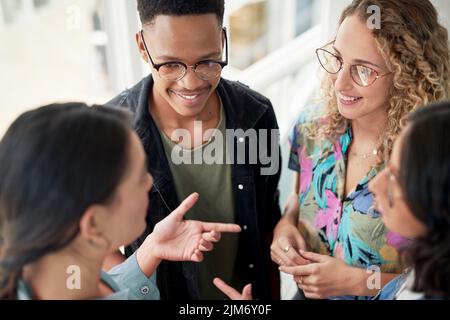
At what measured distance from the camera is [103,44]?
87 centimetres

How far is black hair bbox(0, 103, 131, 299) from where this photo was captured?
2.02 feet

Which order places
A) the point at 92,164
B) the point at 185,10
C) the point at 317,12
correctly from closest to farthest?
the point at 92,164 < the point at 185,10 < the point at 317,12

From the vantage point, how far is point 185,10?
0.74 m

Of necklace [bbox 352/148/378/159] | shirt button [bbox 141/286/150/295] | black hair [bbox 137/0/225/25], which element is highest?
black hair [bbox 137/0/225/25]

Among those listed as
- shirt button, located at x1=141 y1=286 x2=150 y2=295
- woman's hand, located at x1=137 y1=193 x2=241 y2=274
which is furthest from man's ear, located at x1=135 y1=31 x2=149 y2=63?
shirt button, located at x1=141 y1=286 x2=150 y2=295

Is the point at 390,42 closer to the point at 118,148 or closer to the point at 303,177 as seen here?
the point at 303,177

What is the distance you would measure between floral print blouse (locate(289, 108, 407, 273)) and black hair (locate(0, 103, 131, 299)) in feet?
1.30

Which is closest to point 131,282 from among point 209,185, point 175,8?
point 209,185

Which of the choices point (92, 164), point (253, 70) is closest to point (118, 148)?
point (92, 164)

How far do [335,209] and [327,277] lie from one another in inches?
4.8

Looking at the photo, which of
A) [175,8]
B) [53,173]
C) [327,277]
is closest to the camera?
[53,173]

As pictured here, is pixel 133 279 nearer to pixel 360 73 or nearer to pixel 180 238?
pixel 180 238

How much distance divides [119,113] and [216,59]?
0.22 metres

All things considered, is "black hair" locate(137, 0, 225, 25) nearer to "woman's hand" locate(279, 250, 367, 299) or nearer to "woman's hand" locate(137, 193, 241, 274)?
"woman's hand" locate(137, 193, 241, 274)
